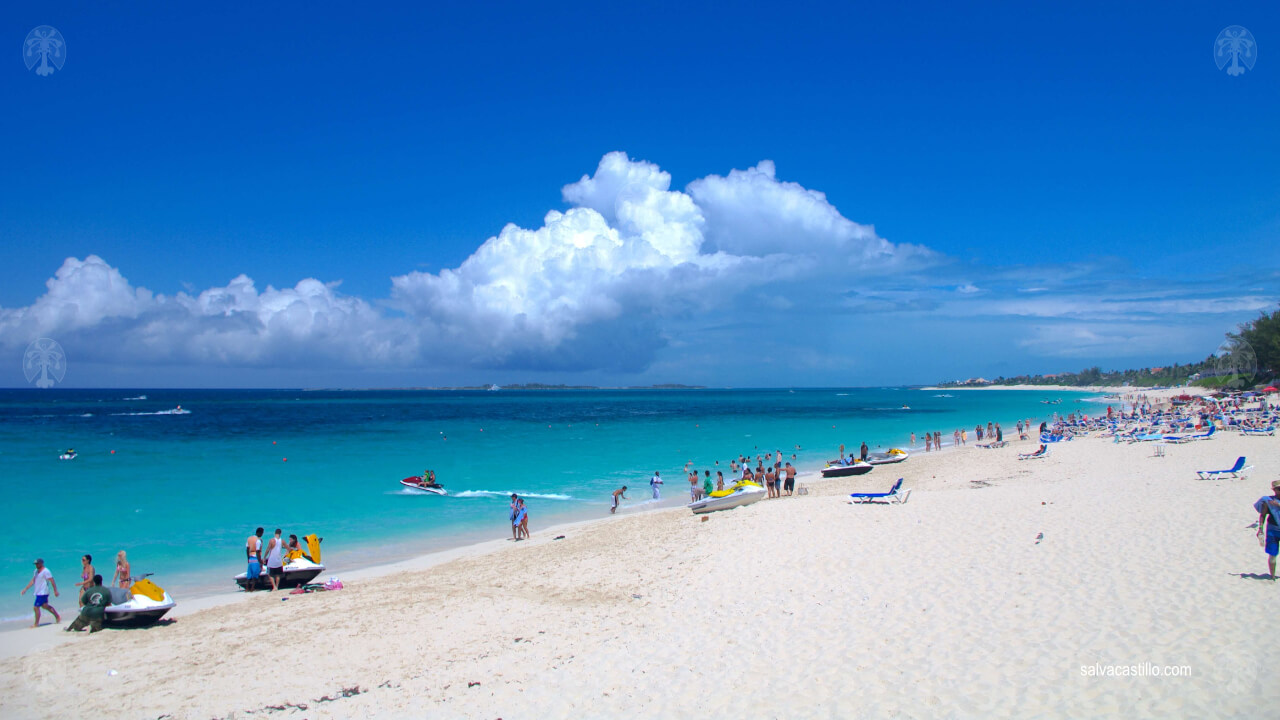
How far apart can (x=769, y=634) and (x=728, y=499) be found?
11.6 meters

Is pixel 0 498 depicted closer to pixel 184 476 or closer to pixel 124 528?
pixel 184 476

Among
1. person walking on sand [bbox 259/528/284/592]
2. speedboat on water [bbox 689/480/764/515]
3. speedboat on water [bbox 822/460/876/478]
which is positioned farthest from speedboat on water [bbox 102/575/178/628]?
speedboat on water [bbox 822/460/876/478]

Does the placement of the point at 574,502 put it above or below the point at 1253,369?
below

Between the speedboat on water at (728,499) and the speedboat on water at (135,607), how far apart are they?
13667 mm

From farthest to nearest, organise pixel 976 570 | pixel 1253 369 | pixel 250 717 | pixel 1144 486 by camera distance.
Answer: pixel 1253 369
pixel 1144 486
pixel 976 570
pixel 250 717

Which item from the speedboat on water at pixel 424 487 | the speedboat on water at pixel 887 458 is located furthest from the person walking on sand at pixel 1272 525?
the speedboat on water at pixel 424 487

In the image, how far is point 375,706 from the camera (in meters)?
7.66

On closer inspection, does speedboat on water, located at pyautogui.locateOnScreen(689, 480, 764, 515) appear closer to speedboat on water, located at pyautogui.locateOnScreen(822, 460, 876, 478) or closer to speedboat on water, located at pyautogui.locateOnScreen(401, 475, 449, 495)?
speedboat on water, located at pyautogui.locateOnScreen(822, 460, 876, 478)

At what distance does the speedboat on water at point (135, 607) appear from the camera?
11430 millimetres

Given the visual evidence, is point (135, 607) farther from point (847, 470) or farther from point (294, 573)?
point (847, 470)

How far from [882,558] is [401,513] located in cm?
1801

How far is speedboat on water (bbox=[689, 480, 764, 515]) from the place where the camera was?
67.5 feet

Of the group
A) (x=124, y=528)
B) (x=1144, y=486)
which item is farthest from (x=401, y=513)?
(x=1144, y=486)

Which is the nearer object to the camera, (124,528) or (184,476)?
(124,528)
